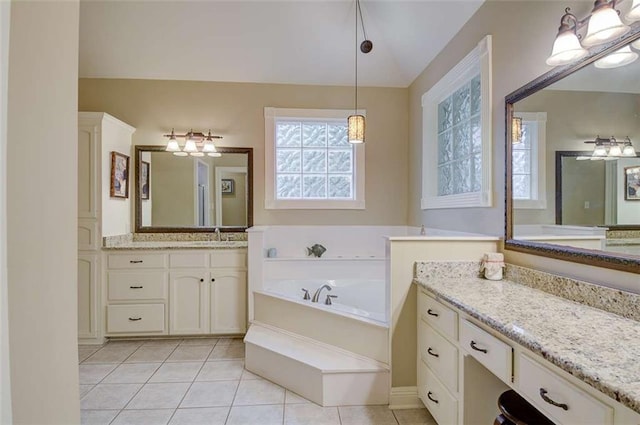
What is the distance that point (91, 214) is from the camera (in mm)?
3090

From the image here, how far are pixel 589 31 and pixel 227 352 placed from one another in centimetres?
318

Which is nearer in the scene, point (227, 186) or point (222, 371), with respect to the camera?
point (222, 371)

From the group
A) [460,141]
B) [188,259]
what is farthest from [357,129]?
[188,259]

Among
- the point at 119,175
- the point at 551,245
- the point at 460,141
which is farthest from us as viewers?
the point at 119,175

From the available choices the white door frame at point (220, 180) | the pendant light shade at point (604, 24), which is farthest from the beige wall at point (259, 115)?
the pendant light shade at point (604, 24)

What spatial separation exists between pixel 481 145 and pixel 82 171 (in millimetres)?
3428

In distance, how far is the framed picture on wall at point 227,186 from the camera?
3.72 meters

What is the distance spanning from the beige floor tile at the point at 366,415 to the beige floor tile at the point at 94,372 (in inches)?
73.2

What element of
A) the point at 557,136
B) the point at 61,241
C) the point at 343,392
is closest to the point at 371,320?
the point at 343,392

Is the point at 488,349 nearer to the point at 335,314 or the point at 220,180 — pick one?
the point at 335,314

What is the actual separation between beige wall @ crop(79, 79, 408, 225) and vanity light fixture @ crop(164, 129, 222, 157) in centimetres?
12

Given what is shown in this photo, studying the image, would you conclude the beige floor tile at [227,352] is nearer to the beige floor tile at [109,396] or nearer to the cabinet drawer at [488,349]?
the beige floor tile at [109,396]

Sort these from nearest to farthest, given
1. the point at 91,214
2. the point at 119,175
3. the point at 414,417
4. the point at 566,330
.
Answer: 1. the point at 566,330
2. the point at 414,417
3. the point at 91,214
4. the point at 119,175

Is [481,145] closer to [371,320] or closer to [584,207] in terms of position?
[584,207]
